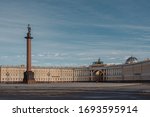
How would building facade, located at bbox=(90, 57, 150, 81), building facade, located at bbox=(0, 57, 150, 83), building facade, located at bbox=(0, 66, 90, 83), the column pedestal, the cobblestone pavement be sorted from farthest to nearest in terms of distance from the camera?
building facade, located at bbox=(0, 66, 90, 83)
building facade, located at bbox=(0, 57, 150, 83)
building facade, located at bbox=(90, 57, 150, 81)
the column pedestal
the cobblestone pavement

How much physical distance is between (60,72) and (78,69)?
375 inches

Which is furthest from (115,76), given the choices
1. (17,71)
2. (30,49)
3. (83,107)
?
(83,107)

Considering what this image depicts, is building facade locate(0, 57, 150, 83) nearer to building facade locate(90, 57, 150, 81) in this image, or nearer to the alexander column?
building facade locate(90, 57, 150, 81)

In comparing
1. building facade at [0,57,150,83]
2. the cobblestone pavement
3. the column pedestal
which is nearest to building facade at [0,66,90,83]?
building facade at [0,57,150,83]

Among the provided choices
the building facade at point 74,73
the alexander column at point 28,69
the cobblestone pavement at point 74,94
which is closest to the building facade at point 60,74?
the building facade at point 74,73

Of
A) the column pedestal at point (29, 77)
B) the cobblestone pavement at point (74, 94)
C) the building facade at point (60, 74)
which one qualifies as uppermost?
the building facade at point (60, 74)

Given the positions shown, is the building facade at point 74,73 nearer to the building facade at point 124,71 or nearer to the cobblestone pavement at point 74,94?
the building facade at point 124,71

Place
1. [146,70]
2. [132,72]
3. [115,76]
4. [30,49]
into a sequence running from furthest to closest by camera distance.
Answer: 1. [115,76]
2. [132,72]
3. [146,70]
4. [30,49]

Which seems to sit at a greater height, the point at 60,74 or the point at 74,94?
the point at 60,74

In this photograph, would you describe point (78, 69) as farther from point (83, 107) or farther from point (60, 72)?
point (83, 107)

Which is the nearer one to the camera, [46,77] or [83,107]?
[83,107]

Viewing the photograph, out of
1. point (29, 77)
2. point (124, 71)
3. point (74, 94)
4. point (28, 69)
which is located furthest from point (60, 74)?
point (74, 94)

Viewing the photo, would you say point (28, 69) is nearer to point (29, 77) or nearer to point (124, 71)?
point (29, 77)

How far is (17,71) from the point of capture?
7092 inches
